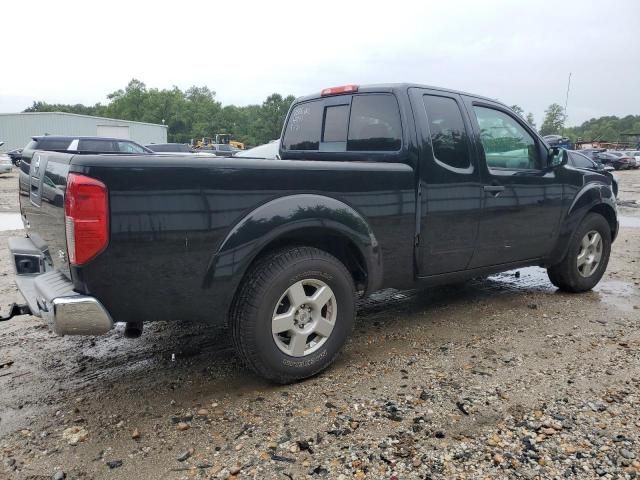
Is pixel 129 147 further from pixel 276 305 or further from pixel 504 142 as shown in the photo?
pixel 276 305

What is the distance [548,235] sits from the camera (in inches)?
186

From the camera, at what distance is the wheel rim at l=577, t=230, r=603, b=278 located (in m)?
5.15

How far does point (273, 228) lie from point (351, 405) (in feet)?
3.69

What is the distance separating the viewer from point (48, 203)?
285 centimetres

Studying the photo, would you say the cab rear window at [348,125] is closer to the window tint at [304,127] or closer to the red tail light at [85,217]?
the window tint at [304,127]

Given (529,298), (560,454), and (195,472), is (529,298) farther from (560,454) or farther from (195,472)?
(195,472)

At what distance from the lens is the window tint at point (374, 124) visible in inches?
151

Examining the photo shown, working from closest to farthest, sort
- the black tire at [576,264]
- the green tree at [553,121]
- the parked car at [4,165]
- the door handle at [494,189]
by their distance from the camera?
the door handle at [494,189]
the black tire at [576,264]
the parked car at [4,165]
the green tree at [553,121]

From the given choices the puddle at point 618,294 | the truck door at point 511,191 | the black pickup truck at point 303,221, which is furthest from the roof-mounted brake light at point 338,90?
the puddle at point 618,294

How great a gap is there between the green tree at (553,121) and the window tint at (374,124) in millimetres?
85464

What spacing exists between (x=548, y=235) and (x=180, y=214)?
3.56m

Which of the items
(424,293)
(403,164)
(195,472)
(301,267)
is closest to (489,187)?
(403,164)

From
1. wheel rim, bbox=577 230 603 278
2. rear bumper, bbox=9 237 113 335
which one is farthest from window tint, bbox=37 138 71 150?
wheel rim, bbox=577 230 603 278

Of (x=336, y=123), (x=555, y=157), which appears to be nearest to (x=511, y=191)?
(x=555, y=157)
